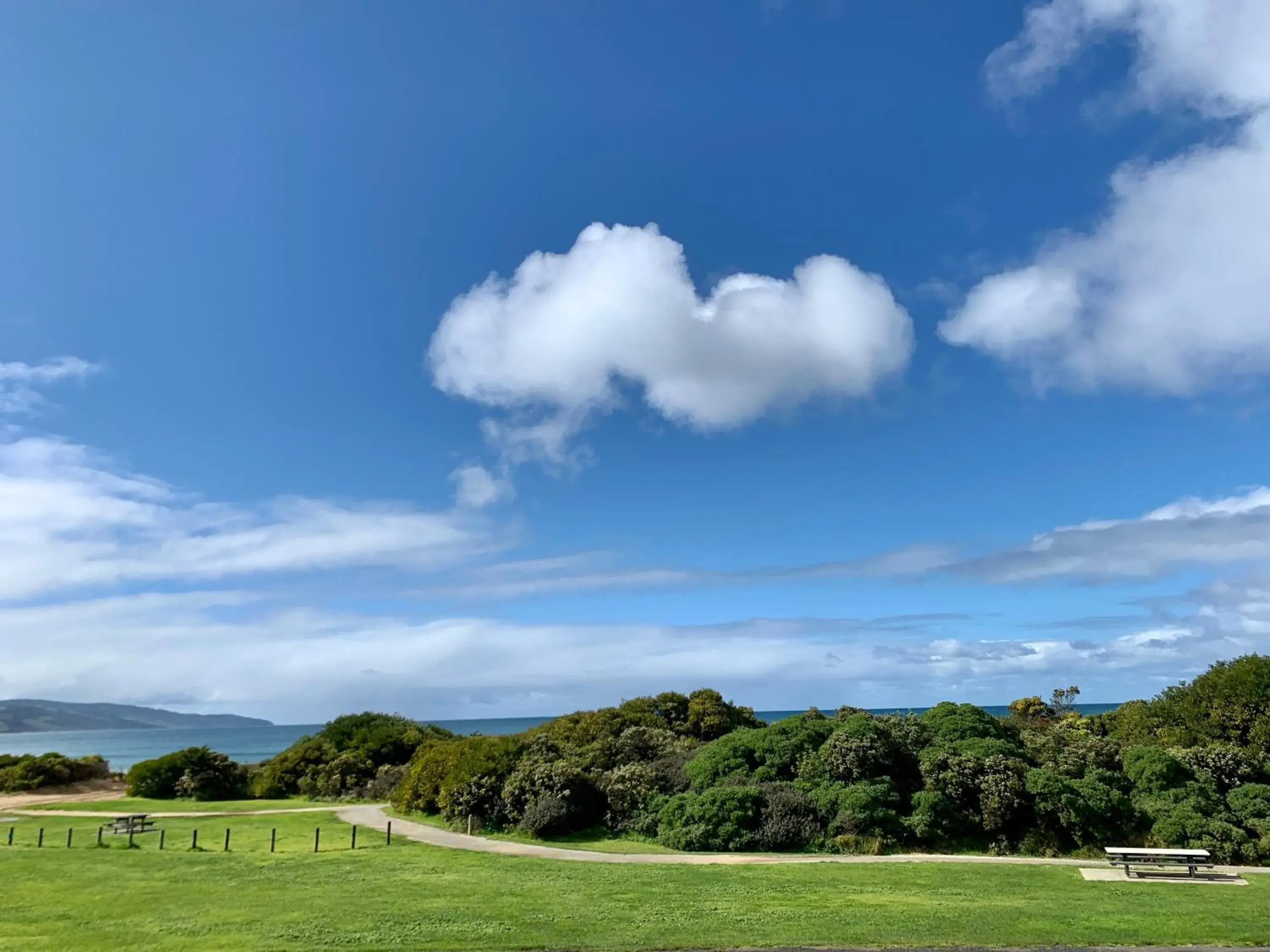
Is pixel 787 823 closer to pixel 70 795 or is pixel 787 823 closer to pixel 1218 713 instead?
pixel 1218 713

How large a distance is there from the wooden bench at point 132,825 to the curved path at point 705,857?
8.12 m

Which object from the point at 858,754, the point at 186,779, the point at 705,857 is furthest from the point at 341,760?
the point at 858,754

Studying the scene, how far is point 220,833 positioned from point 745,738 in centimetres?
1603

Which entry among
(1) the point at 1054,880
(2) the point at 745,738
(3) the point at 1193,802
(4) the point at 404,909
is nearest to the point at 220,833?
(4) the point at 404,909

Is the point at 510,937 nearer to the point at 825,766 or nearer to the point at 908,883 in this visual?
Answer: the point at 908,883

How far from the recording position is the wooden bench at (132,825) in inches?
866

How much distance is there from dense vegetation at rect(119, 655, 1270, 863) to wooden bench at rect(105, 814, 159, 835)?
A: 7.58 metres

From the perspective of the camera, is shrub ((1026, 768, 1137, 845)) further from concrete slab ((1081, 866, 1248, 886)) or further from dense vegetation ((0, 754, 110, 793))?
dense vegetation ((0, 754, 110, 793))

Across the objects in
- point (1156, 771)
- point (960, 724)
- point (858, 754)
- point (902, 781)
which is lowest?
point (902, 781)

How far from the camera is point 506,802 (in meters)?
22.8

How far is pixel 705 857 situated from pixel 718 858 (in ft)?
1.01

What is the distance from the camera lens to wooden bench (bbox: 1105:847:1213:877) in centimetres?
1535

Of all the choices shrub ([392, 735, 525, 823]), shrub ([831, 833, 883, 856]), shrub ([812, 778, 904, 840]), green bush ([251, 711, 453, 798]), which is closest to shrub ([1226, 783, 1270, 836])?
shrub ([812, 778, 904, 840])

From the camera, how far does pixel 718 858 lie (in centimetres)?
1778
